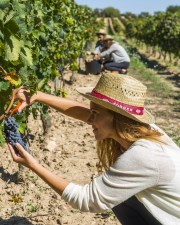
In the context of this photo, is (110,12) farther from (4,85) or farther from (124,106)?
(124,106)

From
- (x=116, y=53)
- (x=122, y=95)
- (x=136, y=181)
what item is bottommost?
(x=116, y=53)

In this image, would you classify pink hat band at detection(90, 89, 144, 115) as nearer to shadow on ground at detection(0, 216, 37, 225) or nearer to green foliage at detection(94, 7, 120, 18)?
shadow on ground at detection(0, 216, 37, 225)

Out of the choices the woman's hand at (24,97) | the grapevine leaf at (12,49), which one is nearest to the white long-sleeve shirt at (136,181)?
the woman's hand at (24,97)

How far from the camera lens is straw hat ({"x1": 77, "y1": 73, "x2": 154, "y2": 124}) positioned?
7.06 feet

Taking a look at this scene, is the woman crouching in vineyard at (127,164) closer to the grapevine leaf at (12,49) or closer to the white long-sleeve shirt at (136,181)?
the white long-sleeve shirt at (136,181)

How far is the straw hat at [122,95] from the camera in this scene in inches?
84.7

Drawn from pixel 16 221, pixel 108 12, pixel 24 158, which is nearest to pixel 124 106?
pixel 24 158

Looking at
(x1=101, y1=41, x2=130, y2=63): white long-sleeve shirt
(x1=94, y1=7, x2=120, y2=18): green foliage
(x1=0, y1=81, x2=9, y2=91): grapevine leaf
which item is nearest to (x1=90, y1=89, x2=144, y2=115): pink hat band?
(x1=0, y1=81, x2=9, y2=91): grapevine leaf

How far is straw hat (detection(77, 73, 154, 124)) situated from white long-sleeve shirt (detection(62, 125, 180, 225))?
181 millimetres

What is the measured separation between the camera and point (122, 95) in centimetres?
219

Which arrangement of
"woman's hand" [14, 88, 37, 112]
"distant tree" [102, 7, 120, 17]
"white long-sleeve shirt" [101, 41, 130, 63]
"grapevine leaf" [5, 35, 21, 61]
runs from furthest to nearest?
1. "distant tree" [102, 7, 120, 17]
2. "white long-sleeve shirt" [101, 41, 130, 63]
3. "woman's hand" [14, 88, 37, 112]
4. "grapevine leaf" [5, 35, 21, 61]

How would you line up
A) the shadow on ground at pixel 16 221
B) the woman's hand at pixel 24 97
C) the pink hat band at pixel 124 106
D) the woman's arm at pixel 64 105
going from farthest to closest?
1. the shadow on ground at pixel 16 221
2. the woman's arm at pixel 64 105
3. the woman's hand at pixel 24 97
4. the pink hat band at pixel 124 106

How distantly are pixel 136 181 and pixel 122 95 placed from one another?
47 centimetres

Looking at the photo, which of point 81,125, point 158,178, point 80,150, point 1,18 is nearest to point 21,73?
point 1,18
